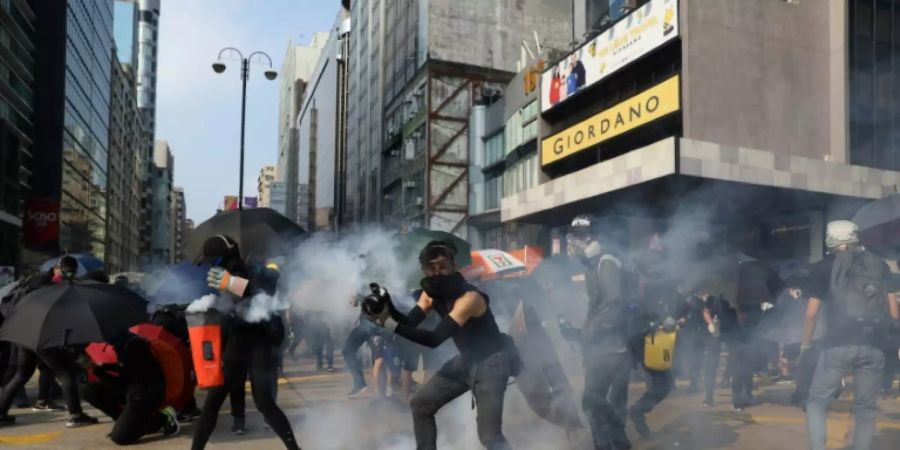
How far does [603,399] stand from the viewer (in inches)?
199

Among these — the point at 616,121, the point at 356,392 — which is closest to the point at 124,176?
the point at 616,121

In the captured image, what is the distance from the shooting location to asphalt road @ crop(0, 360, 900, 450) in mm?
5812

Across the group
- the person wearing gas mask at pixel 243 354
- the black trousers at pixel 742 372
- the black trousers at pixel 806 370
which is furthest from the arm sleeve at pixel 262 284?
the black trousers at pixel 742 372

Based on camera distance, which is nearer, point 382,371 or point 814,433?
point 814,433

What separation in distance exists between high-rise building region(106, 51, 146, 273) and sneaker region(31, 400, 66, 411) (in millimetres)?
66328

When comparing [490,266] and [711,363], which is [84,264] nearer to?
[490,266]

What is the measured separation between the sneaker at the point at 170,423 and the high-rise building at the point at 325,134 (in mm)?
59996

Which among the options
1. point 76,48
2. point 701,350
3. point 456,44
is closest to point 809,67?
point 701,350

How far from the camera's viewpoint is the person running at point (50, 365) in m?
6.67

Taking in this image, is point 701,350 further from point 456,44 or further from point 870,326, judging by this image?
point 456,44

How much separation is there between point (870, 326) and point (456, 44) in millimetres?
37457

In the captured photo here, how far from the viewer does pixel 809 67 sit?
1930 centimetres

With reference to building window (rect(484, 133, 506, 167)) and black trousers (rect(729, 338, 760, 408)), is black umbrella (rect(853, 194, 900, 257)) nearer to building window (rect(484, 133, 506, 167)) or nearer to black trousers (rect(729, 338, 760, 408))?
black trousers (rect(729, 338, 760, 408))

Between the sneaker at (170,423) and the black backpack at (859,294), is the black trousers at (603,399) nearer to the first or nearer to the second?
the black backpack at (859,294)
